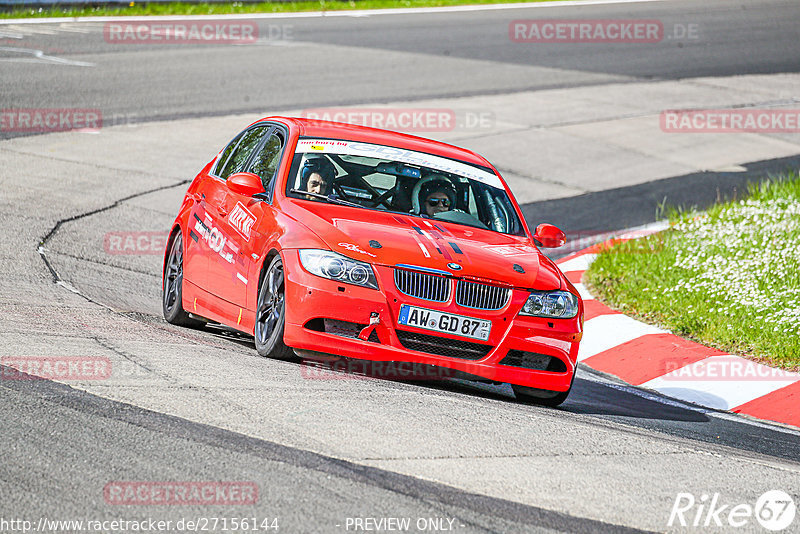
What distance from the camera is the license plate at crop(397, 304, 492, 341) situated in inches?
261

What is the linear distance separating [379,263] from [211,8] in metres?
22.1

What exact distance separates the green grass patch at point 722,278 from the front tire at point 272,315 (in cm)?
406

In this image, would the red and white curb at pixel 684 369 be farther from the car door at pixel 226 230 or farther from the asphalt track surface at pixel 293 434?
the car door at pixel 226 230

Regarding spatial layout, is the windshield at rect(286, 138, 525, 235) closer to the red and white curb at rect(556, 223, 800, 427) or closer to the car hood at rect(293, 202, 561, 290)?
the car hood at rect(293, 202, 561, 290)

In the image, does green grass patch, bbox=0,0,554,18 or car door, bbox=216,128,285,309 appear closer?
car door, bbox=216,128,285,309

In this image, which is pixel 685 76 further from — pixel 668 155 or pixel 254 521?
pixel 254 521

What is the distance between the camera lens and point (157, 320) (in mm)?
8594

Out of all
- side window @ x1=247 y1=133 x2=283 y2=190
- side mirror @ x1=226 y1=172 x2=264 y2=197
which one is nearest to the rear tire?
side window @ x1=247 y1=133 x2=283 y2=190

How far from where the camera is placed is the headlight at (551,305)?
693 cm

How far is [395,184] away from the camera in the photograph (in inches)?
309

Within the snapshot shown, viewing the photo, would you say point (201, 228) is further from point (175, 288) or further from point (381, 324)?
point (381, 324)

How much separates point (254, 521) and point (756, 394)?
517 centimetres

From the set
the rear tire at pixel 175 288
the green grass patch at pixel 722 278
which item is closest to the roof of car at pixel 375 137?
the rear tire at pixel 175 288

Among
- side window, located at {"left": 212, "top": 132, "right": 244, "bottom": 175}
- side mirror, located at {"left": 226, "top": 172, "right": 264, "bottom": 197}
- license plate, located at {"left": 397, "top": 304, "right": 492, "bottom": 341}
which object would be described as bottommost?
license plate, located at {"left": 397, "top": 304, "right": 492, "bottom": 341}
